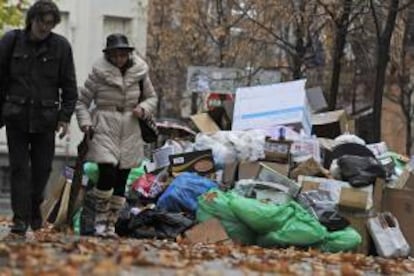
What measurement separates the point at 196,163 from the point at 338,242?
2.10m

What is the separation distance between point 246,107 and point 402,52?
16732 millimetres

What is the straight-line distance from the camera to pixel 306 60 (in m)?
24.6

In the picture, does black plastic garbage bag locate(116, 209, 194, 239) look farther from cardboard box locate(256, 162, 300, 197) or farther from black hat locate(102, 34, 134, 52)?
black hat locate(102, 34, 134, 52)

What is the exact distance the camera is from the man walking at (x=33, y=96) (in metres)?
8.21

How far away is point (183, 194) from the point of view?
35.7 feet

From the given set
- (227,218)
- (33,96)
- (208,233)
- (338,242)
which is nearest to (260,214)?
(227,218)

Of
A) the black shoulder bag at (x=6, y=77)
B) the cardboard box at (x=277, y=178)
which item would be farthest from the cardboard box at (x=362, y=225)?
the black shoulder bag at (x=6, y=77)

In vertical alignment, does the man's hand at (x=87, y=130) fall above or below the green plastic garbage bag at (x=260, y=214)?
above

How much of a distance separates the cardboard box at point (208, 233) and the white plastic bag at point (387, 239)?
5.81 ft

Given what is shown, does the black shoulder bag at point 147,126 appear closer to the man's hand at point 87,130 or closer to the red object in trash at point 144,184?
the man's hand at point 87,130

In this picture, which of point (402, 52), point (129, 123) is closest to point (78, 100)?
point (129, 123)

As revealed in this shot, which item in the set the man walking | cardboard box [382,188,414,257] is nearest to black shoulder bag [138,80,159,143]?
the man walking

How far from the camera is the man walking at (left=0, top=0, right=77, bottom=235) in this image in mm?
8211

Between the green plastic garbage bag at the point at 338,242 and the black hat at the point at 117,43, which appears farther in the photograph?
the green plastic garbage bag at the point at 338,242
